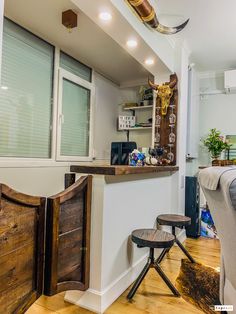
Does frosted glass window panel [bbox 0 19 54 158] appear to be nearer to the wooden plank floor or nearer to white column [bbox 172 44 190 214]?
the wooden plank floor

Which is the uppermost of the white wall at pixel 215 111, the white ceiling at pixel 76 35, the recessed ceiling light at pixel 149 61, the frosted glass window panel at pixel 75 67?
the white ceiling at pixel 76 35

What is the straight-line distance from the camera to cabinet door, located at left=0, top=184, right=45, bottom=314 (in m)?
1.19

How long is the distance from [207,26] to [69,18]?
162 centimetres

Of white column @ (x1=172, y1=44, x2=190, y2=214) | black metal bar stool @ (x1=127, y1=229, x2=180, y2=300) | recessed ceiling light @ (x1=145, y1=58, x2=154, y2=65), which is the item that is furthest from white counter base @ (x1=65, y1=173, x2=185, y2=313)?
recessed ceiling light @ (x1=145, y1=58, x2=154, y2=65)

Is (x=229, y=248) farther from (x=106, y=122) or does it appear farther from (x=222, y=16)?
(x=106, y=122)

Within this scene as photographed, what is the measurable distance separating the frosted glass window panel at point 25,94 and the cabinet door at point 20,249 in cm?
137

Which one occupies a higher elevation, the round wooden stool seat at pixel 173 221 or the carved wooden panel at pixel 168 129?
the carved wooden panel at pixel 168 129

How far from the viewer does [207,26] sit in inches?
115

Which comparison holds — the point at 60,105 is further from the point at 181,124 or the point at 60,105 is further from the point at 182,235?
the point at 182,235

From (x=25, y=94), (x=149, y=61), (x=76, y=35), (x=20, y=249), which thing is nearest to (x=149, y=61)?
(x=149, y=61)

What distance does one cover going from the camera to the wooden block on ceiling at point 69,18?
2.37 metres

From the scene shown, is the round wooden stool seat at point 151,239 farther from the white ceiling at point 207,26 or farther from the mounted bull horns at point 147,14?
the white ceiling at point 207,26

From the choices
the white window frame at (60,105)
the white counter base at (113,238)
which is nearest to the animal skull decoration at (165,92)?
the white window frame at (60,105)

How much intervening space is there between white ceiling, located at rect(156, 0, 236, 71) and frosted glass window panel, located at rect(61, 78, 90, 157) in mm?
1457
